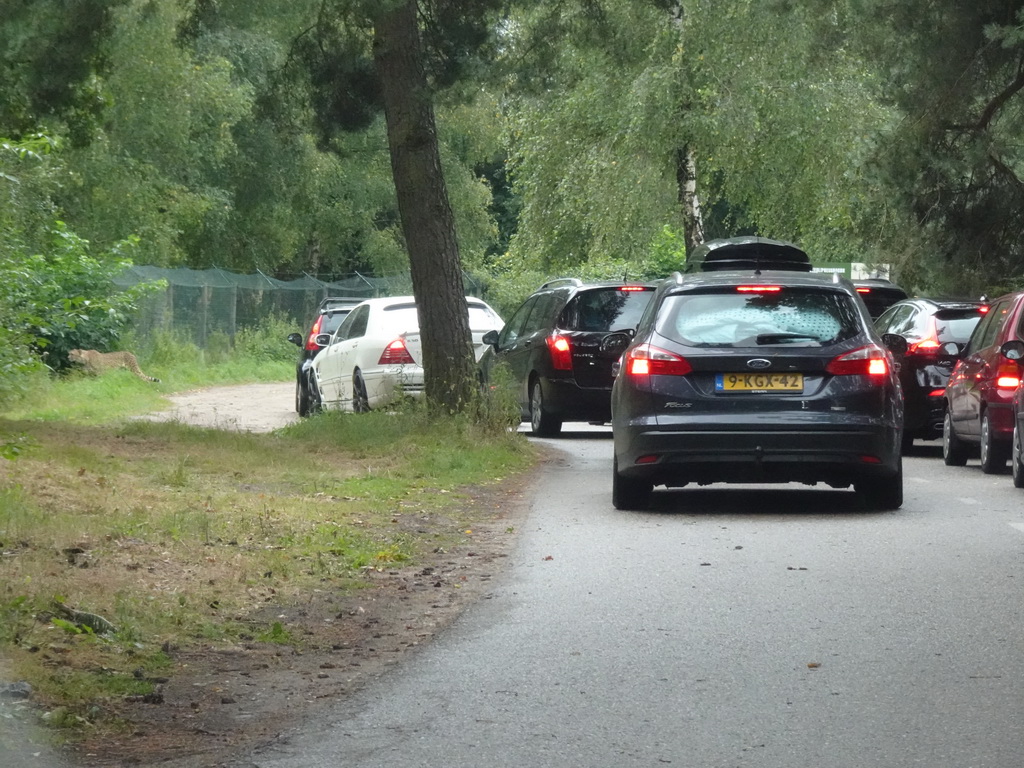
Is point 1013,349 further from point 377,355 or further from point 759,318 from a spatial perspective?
point 377,355

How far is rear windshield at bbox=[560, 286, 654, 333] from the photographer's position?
20.8 m

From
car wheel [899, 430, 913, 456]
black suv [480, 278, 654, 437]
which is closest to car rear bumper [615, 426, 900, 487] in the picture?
black suv [480, 278, 654, 437]

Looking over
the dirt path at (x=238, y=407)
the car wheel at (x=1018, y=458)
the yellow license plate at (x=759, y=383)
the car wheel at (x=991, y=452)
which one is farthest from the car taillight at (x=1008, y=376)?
the dirt path at (x=238, y=407)

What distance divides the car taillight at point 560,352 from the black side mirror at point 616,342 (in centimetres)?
41

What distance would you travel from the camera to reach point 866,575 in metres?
9.54

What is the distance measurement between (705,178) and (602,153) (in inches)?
111

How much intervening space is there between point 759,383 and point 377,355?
1063 centimetres

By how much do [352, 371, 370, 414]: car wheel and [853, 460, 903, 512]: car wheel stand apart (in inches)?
412

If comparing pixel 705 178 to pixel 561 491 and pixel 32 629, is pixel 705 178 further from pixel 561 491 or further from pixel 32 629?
pixel 32 629

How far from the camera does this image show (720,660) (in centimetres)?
721

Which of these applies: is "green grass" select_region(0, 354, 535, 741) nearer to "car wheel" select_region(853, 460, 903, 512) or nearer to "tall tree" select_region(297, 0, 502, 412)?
"tall tree" select_region(297, 0, 502, 412)

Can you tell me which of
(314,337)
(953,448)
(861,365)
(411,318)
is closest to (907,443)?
(953,448)

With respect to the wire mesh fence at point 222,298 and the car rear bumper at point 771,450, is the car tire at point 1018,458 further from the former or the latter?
the wire mesh fence at point 222,298

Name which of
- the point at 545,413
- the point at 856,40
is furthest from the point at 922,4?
the point at 545,413
